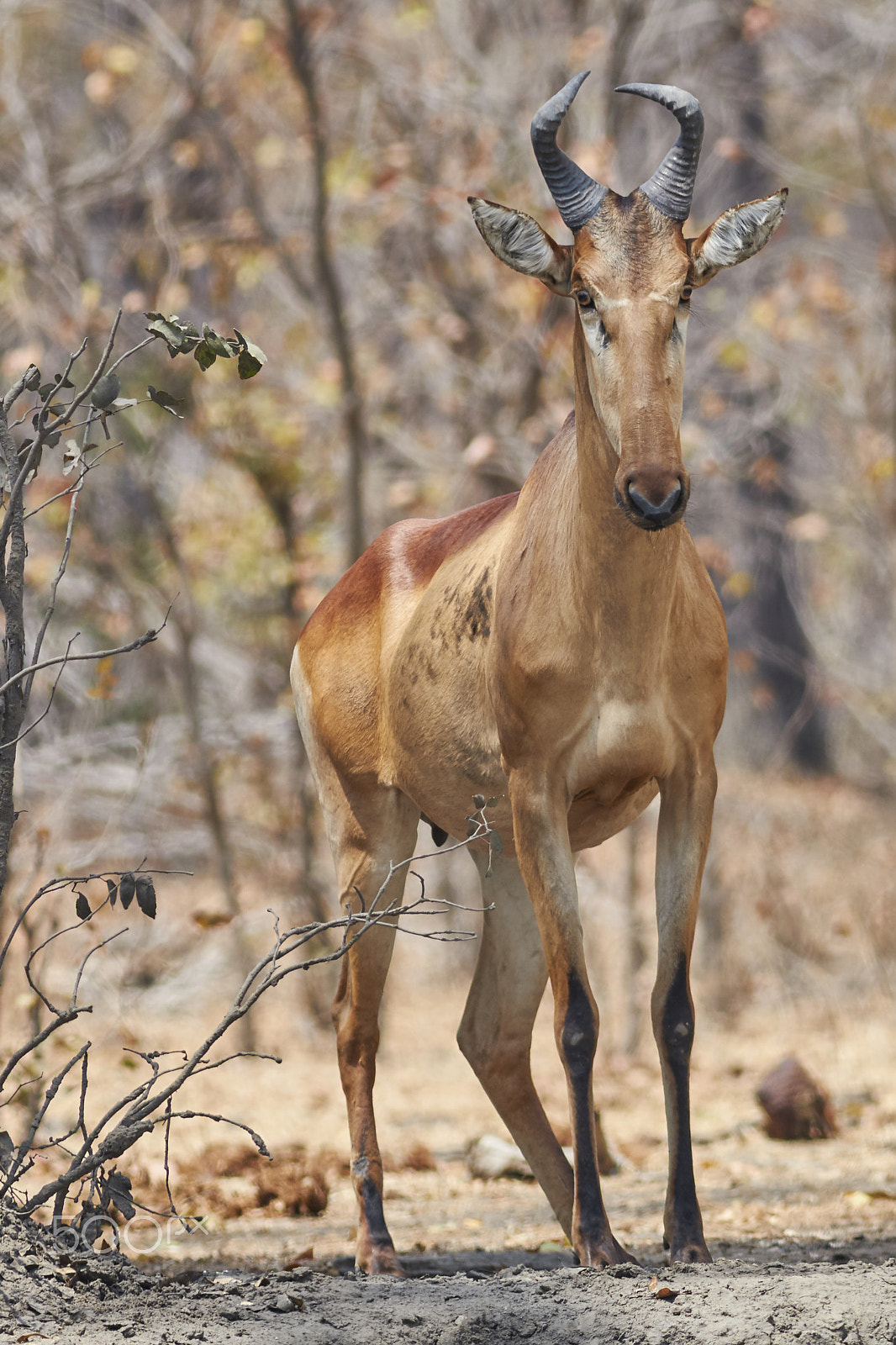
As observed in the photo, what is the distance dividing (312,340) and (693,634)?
9.78 m

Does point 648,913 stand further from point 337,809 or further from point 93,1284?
point 93,1284

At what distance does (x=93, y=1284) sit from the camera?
400 cm

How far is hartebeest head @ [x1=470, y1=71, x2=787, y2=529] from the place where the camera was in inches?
155

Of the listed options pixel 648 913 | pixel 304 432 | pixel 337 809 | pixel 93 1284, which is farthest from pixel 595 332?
pixel 648 913

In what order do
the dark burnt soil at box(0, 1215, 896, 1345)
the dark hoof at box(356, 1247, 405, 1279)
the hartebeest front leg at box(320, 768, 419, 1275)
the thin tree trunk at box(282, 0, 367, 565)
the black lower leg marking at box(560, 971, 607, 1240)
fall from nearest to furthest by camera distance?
1. the dark burnt soil at box(0, 1215, 896, 1345)
2. the black lower leg marking at box(560, 971, 607, 1240)
3. the dark hoof at box(356, 1247, 405, 1279)
4. the hartebeest front leg at box(320, 768, 419, 1275)
5. the thin tree trunk at box(282, 0, 367, 565)

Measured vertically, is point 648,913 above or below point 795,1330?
above

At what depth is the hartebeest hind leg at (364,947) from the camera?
206 inches

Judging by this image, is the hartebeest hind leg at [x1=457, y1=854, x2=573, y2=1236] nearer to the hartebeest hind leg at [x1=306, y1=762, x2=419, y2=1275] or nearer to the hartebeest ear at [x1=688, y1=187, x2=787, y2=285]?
the hartebeest hind leg at [x1=306, y1=762, x2=419, y2=1275]

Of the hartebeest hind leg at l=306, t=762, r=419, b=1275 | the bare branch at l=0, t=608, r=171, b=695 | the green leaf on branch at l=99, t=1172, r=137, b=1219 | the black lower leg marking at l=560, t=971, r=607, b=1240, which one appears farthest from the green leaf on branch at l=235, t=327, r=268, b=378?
the green leaf on branch at l=99, t=1172, r=137, b=1219

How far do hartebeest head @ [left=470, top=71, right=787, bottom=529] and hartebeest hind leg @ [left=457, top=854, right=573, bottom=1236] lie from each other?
198 centimetres

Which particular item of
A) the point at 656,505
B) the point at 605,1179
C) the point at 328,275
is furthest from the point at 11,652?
the point at 328,275

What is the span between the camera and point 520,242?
4.25m

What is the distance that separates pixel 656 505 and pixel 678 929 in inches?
52.8

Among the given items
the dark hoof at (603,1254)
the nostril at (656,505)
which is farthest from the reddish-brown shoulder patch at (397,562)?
the dark hoof at (603,1254)
